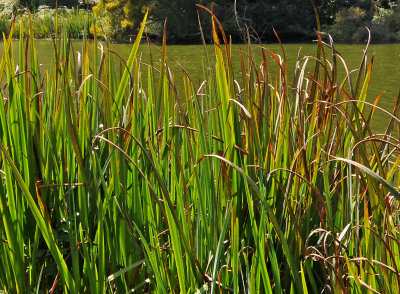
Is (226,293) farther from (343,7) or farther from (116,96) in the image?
(343,7)

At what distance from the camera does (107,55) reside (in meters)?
1.10

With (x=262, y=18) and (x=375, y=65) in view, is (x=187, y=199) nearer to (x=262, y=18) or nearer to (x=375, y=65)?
(x=375, y=65)

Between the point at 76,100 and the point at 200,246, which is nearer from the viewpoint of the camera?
the point at 200,246

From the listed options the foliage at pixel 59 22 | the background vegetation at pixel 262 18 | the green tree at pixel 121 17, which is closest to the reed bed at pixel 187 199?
the foliage at pixel 59 22

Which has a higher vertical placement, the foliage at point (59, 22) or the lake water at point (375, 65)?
the foliage at point (59, 22)

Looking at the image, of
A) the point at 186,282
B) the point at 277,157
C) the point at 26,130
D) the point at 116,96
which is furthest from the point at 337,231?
the point at 26,130

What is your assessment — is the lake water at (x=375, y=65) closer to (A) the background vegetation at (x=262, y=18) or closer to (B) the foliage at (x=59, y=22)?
(B) the foliage at (x=59, y=22)

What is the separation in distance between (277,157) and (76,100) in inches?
16.8

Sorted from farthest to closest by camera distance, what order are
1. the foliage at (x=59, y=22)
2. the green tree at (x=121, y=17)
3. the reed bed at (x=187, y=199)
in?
the green tree at (x=121, y=17)
the foliage at (x=59, y=22)
the reed bed at (x=187, y=199)

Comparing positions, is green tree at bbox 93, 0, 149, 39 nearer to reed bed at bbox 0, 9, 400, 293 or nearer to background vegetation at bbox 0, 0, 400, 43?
background vegetation at bbox 0, 0, 400, 43

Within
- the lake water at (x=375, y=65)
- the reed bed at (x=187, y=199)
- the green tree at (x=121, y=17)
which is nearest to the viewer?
the reed bed at (x=187, y=199)

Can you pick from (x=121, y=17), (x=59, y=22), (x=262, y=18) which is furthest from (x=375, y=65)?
(x=121, y=17)

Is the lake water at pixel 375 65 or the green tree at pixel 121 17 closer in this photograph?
the lake water at pixel 375 65

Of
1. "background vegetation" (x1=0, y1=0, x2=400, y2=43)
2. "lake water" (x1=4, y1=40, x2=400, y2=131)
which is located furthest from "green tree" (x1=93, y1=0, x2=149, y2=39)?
"lake water" (x1=4, y1=40, x2=400, y2=131)
